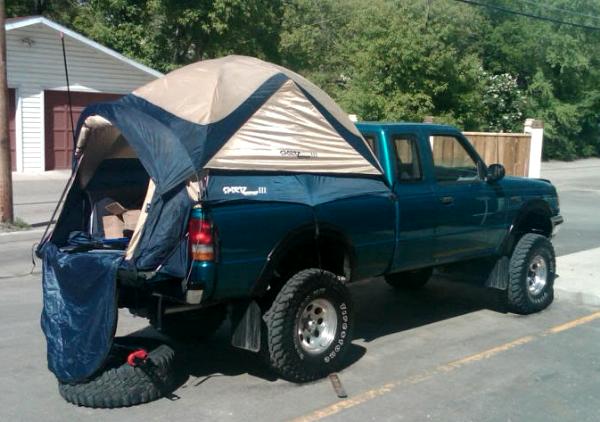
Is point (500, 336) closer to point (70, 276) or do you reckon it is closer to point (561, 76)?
point (70, 276)

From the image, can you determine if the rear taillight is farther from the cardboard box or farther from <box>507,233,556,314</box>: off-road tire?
<box>507,233,556,314</box>: off-road tire

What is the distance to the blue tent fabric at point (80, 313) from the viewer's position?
5.30m

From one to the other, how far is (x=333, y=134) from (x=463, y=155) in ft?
6.57

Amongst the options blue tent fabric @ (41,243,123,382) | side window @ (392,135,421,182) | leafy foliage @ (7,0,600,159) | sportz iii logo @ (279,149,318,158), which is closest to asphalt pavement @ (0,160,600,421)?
blue tent fabric @ (41,243,123,382)

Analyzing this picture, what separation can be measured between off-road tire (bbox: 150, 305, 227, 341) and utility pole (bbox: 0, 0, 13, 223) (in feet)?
26.5

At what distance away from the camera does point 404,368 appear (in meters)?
6.32

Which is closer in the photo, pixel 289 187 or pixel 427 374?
pixel 289 187

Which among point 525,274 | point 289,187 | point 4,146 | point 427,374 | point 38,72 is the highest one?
point 38,72

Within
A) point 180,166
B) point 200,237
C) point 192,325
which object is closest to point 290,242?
point 200,237

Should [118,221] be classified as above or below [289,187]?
below

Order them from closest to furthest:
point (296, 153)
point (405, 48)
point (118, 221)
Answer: point (296, 153) → point (118, 221) → point (405, 48)

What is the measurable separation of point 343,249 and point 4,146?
9263mm

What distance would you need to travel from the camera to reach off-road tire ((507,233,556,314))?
26.1 ft

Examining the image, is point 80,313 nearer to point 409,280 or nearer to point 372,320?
point 372,320
